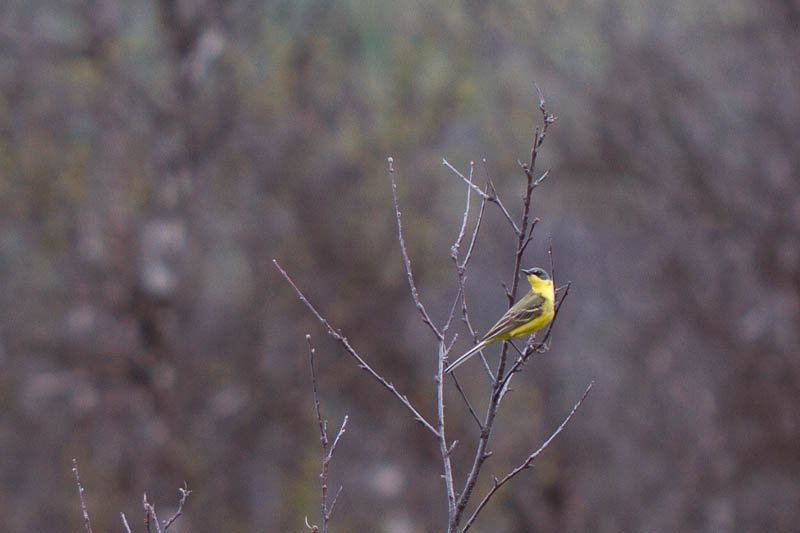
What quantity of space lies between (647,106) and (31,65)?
9.71 m

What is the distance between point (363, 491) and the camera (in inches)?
843

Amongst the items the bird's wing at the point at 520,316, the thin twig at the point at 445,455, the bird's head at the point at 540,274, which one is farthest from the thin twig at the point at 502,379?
the bird's head at the point at 540,274

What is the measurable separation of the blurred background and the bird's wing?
10.5 m

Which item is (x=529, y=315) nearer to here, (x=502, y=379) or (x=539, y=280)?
(x=539, y=280)

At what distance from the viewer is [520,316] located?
238 inches

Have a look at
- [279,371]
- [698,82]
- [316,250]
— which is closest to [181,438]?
[279,371]

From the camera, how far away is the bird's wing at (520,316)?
5.79 m

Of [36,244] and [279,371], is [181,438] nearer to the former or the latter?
[279,371]

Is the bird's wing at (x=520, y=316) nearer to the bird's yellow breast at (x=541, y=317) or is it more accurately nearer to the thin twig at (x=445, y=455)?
the bird's yellow breast at (x=541, y=317)

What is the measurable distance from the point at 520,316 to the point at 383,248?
1276 cm

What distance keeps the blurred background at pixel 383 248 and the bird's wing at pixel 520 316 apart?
10.5m

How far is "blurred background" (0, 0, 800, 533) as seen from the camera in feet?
54.1

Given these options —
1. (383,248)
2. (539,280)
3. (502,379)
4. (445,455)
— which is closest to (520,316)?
(539,280)

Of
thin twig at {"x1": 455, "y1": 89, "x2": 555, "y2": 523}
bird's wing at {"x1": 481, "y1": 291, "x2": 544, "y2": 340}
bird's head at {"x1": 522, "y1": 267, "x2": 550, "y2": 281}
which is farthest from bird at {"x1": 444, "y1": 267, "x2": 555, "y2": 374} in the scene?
thin twig at {"x1": 455, "y1": 89, "x2": 555, "y2": 523}
